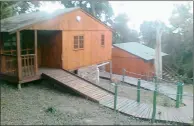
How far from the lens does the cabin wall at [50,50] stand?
1117cm

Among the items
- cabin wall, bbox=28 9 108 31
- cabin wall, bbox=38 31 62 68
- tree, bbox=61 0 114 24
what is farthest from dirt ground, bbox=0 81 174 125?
tree, bbox=61 0 114 24

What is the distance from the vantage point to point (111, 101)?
9.41 metres

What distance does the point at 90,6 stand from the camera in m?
21.2

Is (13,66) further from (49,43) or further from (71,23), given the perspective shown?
(71,23)

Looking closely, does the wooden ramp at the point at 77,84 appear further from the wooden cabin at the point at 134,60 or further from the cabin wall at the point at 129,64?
the cabin wall at the point at 129,64

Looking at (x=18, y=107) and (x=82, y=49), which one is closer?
(x=18, y=107)

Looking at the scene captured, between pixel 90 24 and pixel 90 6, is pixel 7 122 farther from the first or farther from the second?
pixel 90 6

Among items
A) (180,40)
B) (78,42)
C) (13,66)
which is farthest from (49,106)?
(180,40)

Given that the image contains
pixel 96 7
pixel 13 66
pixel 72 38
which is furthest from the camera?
pixel 96 7

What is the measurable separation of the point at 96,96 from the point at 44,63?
3746mm

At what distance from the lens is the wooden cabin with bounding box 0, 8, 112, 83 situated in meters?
9.52

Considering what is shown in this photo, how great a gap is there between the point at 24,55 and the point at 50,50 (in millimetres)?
2377

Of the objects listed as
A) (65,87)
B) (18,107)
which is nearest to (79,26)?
(65,87)

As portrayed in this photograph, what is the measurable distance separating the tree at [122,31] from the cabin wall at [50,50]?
12.7 metres
